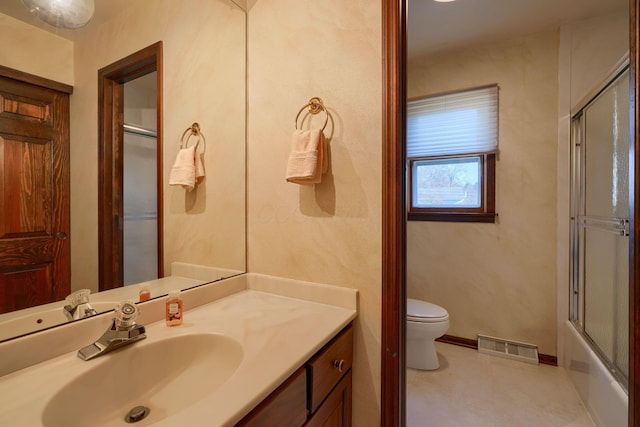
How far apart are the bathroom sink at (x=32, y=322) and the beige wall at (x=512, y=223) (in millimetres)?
2378

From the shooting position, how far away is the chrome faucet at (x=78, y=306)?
771 mm

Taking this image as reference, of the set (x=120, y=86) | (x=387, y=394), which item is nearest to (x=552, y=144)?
(x=387, y=394)

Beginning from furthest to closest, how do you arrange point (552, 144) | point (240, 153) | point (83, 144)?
1. point (552, 144)
2. point (240, 153)
3. point (83, 144)

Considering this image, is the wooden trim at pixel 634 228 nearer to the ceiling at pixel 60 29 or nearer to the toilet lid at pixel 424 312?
the toilet lid at pixel 424 312

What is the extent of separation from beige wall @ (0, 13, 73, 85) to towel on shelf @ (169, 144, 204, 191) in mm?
400

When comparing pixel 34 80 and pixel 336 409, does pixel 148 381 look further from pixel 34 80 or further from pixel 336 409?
pixel 34 80

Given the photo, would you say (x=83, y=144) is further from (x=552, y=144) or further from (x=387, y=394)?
(x=552, y=144)

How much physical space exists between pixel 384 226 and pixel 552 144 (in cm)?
182

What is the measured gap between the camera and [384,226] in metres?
1.01

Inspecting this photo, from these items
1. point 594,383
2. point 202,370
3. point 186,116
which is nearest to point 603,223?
point 594,383

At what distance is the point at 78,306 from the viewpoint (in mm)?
788

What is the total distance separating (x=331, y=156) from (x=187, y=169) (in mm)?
598

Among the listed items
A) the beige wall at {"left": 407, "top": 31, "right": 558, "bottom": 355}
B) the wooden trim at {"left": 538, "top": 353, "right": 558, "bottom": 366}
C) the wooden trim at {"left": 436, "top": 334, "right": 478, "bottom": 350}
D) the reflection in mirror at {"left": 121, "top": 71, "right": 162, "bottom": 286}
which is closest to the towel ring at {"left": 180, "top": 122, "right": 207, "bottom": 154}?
the reflection in mirror at {"left": 121, "top": 71, "right": 162, "bottom": 286}

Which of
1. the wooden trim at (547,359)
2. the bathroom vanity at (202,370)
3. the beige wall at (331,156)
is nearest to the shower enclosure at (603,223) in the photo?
the wooden trim at (547,359)
